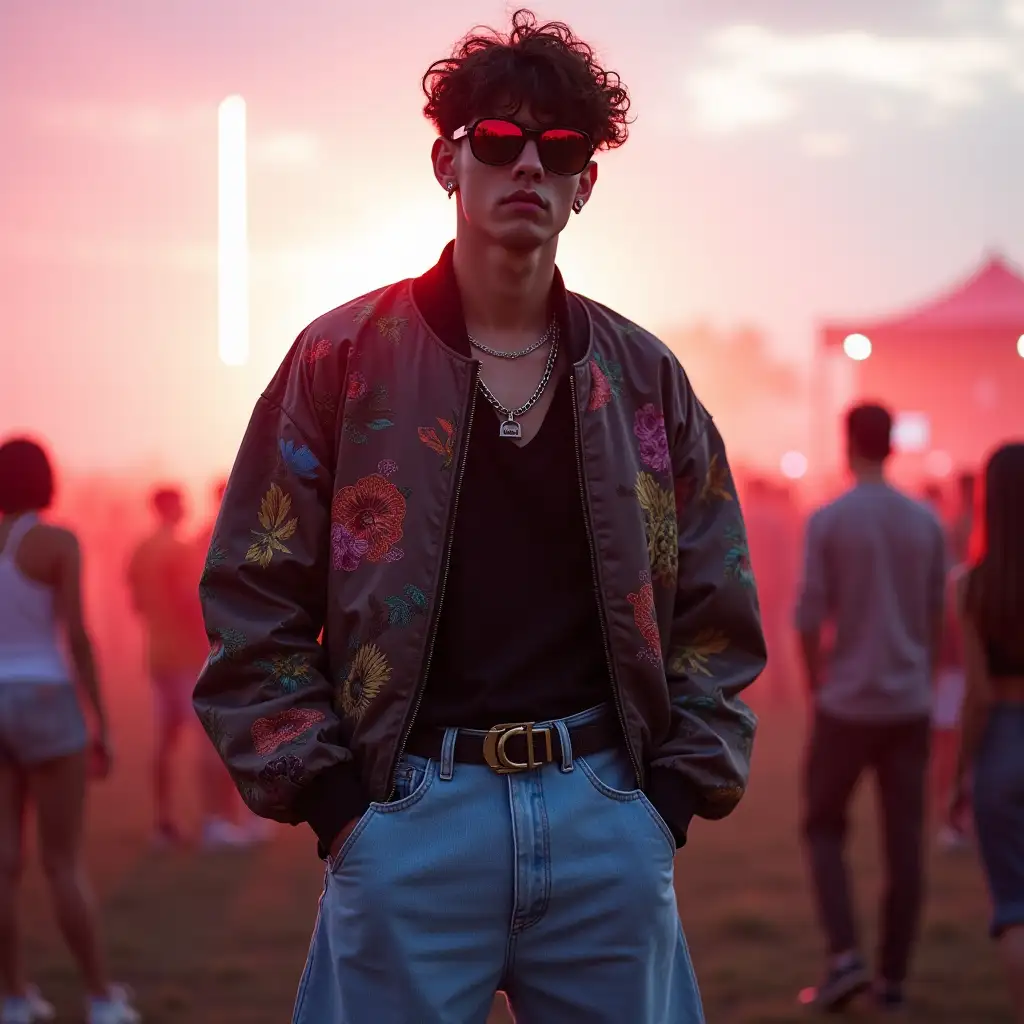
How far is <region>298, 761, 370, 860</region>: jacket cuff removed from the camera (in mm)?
2074

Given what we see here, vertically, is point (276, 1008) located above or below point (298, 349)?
below

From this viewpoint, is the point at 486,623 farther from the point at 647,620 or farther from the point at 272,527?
the point at 272,527

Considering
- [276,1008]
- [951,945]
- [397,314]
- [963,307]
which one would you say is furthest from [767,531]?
[963,307]

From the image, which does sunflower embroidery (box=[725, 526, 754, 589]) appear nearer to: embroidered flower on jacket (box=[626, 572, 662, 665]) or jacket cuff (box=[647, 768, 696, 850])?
embroidered flower on jacket (box=[626, 572, 662, 665])

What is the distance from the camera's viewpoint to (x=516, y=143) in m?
2.21

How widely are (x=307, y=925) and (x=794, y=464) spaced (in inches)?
1281

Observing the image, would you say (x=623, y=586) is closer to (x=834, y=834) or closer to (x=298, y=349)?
(x=298, y=349)

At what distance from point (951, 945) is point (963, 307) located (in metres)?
24.5

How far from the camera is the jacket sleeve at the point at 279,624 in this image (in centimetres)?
208

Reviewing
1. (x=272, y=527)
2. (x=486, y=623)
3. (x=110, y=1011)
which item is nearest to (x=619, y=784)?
(x=486, y=623)

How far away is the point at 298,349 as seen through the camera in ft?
7.54

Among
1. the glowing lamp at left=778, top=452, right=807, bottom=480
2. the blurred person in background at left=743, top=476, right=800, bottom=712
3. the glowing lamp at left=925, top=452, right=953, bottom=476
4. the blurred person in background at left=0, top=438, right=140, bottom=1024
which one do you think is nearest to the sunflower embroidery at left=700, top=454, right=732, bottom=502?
the blurred person in background at left=0, top=438, right=140, bottom=1024

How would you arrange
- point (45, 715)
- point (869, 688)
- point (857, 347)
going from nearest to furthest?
point (45, 715) < point (869, 688) < point (857, 347)

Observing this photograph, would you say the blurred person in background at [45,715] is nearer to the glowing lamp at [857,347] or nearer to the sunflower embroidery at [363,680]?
the sunflower embroidery at [363,680]
